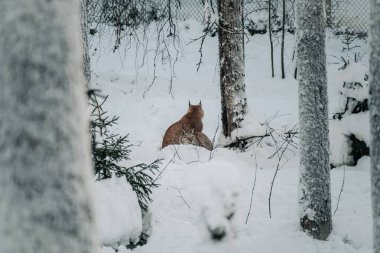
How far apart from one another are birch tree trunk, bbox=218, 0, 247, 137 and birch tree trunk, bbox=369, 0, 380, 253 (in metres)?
5.81

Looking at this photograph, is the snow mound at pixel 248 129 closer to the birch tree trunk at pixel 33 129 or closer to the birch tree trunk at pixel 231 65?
the birch tree trunk at pixel 231 65

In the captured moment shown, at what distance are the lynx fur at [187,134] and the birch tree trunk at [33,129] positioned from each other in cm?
692

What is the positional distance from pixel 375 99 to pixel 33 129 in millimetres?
1268

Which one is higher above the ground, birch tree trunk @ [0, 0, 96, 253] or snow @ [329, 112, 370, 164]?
birch tree trunk @ [0, 0, 96, 253]

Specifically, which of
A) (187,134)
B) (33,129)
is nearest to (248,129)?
(187,134)

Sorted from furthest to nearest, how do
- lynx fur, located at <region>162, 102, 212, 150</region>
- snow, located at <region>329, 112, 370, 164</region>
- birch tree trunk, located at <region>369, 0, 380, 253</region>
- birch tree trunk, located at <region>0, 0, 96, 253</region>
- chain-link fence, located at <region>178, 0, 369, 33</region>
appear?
chain-link fence, located at <region>178, 0, 369, 33</region>
lynx fur, located at <region>162, 102, 212, 150</region>
snow, located at <region>329, 112, 370, 164</region>
birch tree trunk, located at <region>369, 0, 380, 253</region>
birch tree trunk, located at <region>0, 0, 96, 253</region>

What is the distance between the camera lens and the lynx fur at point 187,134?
7891mm

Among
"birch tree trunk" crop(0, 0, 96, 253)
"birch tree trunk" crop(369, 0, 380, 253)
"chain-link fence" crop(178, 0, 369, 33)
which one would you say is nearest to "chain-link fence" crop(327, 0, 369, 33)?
"chain-link fence" crop(178, 0, 369, 33)

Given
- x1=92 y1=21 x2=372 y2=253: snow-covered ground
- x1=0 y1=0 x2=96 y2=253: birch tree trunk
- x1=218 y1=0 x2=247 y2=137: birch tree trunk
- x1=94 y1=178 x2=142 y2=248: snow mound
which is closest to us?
x1=0 y1=0 x2=96 y2=253: birch tree trunk

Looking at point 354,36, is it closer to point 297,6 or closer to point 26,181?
point 297,6

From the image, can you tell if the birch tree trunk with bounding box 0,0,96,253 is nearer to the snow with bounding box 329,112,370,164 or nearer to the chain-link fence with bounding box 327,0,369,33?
the snow with bounding box 329,112,370,164

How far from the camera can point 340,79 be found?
671cm

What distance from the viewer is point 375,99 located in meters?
1.63

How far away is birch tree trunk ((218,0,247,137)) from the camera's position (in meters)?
7.37
